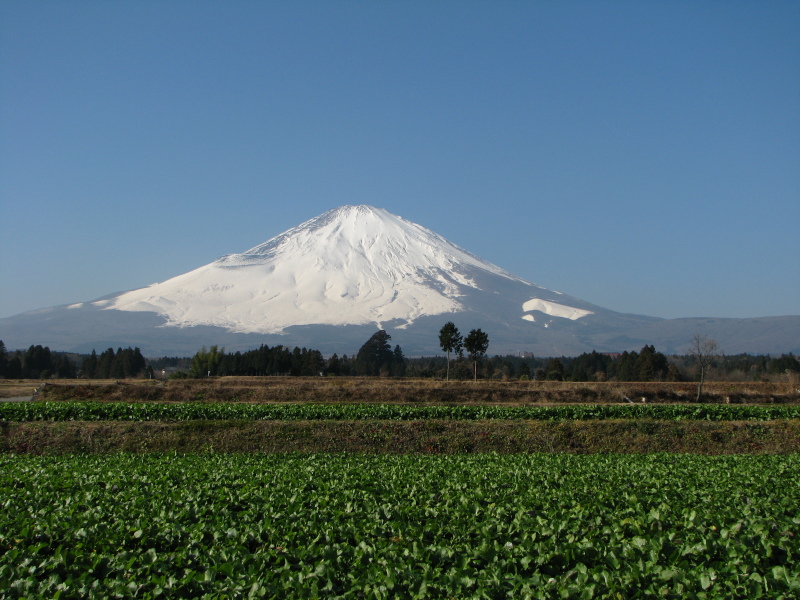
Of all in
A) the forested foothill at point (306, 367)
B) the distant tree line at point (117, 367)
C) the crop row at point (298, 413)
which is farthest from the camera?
the distant tree line at point (117, 367)

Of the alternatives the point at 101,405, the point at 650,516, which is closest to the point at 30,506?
the point at 650,516

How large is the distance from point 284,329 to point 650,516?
193679 mm

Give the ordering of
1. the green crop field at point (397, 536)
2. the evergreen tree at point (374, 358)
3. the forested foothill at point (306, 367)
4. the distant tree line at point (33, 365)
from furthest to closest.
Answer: the evergreen tree at point (374, 358), the distant tree line at point (33, 365), the forested foothill at point (306, 367), the green crop field at point (397, 536)

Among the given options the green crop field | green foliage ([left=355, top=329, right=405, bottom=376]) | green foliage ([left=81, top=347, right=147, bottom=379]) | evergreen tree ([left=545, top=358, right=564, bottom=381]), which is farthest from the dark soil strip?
green foliage ([left=355, top=329, right=405, bottom=376])

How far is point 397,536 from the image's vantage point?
24.1 feet

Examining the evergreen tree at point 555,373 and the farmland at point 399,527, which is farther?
the evergreen tree at point 555,373

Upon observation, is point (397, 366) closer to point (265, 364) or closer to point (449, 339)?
point (265, 364)

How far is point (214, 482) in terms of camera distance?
412 inches

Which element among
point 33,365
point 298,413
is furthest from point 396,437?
point 33,365

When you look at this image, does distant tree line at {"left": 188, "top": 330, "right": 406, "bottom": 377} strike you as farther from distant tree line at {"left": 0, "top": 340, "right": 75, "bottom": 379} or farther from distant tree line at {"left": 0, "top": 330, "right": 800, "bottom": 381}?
distant tree line at {"left": 0, "top": 340, "right": 75, "bottom": 379}

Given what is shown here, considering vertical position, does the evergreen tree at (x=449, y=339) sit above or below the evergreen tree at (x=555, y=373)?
above

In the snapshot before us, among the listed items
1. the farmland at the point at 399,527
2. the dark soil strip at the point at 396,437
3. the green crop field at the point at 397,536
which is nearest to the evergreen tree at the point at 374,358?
the dark soil strip at the point at 396,437

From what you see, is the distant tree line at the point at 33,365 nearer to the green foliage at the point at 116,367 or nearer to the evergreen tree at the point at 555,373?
the green foliage at the point at 116,367

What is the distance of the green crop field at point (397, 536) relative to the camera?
5.91m
